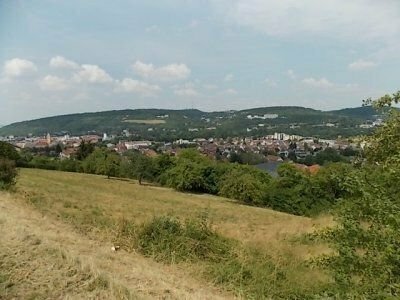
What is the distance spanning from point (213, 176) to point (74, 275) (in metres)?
71.2

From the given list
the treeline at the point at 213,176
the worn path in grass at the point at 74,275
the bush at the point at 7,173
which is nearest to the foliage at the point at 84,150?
the treeline at the point at 213,176

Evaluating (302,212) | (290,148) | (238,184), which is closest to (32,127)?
(290,148)

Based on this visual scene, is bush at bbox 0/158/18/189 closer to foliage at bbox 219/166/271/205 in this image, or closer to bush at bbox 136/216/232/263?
bush at bbox 136/216/232/263

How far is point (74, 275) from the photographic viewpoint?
18.0 feet

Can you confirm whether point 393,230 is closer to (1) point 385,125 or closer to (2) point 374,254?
(2) point 374,254

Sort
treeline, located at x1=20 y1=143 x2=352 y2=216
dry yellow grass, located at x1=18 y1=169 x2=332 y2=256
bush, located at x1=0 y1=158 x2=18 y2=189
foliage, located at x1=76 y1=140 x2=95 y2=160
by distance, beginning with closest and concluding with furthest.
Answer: dry yellow grass, located at x1=18 y1=169 x2=332 y2=256
bush, located at x1=0 y1=158 x2=18 y2=189
treeline, located at x1=20 y1=143 x2=352 y2=216
foliage, located at x1=76 y1=140 x2=95 y2=160

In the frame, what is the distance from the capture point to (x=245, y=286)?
335 inches

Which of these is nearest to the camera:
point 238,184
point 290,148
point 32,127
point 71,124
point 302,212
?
point 302,212

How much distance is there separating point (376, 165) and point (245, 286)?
3.34 m

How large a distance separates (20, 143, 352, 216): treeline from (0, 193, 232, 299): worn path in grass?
4933cm

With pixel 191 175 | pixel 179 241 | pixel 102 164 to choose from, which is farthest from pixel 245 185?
pixel 179 241

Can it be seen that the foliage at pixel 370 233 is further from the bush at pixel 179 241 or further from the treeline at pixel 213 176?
the treeline at pixel 213 176

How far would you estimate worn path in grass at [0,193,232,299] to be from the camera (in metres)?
5.13

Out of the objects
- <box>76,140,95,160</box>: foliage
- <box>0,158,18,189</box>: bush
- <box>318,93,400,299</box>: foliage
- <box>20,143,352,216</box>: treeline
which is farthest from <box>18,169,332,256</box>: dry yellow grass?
<box>76,140,95,160</box>: foliage
